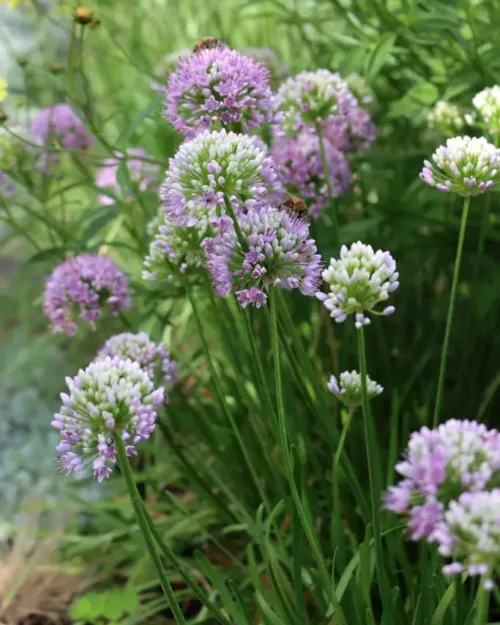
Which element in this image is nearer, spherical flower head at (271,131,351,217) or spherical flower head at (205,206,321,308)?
spherical flower head at (205,206,321,308)

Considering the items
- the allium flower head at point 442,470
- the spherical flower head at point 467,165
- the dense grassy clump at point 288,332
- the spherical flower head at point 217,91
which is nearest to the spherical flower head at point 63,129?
the dense grassy clump at point 288,332

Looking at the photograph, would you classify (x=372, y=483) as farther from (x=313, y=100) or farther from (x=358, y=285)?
(x=313, y=100)

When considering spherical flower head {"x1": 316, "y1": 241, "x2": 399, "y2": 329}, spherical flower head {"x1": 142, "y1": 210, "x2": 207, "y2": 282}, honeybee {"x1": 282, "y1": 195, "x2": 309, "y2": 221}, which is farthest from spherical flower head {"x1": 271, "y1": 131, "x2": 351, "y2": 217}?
spherical flower head {"x1": 316, "y1": 241, "x2": 399, "y2": 329}

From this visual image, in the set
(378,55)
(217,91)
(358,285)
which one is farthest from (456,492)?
(378,55)

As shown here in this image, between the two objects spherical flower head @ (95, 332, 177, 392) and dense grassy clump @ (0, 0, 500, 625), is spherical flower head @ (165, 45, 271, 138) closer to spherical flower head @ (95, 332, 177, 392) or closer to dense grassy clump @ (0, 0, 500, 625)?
dense grassy clump @ (0, 0, 500, 625)

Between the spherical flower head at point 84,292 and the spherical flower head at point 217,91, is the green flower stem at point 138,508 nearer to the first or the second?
the spherical flower head at point 217,91

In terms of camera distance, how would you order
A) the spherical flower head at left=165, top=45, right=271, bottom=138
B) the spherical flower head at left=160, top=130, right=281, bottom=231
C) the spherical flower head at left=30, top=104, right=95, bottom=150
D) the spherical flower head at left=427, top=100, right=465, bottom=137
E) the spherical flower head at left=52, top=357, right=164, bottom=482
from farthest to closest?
the spherical flower head at left=30, top=104, right=95, bottom=150, the spherical flower head at left=427, top=100, right=465, bottom=137, the spherical flower head at left=165, top=45, right=271, bottom=138, the spherical flower head at left=160, top=130, right=281, bottom=231, the spherical flower head at left=52, top=357, right=164, bottom=482

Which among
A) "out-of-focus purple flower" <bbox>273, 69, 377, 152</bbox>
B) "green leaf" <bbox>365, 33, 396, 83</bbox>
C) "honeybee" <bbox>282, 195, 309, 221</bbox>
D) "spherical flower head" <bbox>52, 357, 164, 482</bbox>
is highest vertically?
"green leaf" <bbox>365, 33, 396, 83</bbox>
